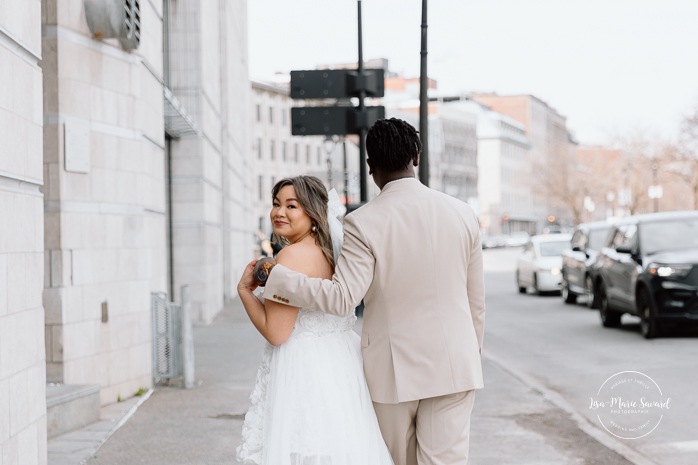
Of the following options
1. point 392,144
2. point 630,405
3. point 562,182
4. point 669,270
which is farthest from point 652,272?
point 562,182

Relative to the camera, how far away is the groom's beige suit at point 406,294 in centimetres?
420

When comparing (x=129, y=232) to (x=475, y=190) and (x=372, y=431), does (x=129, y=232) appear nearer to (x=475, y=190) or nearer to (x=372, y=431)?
(x=372, y=431)

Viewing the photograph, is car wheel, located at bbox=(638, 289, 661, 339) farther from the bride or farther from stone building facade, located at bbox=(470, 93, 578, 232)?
stone building facade, located at bbox=(470, 93, 578, 232)

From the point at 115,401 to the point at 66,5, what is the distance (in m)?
3.52

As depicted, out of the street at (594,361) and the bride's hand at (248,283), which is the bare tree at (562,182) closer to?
the street at (594,361)

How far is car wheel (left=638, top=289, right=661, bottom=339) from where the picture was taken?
15.6 metres

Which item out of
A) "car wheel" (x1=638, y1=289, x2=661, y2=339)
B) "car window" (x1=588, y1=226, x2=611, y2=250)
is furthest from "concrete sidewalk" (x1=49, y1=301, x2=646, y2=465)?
"car window" (x1=588, y1=226, x2=611, y2=250)

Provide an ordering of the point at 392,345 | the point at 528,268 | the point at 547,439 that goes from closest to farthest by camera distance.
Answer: the point at 392,345
the point at 547,439
the point at 528,268

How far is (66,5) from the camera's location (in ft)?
30.4

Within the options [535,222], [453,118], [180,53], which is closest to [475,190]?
[453,118]

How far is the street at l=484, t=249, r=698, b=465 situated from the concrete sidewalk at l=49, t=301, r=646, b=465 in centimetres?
30

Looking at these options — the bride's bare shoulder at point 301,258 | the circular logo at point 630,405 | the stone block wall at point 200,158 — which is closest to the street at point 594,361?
the circular logo at point 630,405

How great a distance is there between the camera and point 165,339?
11398 mm

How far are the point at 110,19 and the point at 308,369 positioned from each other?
6.08 metres
